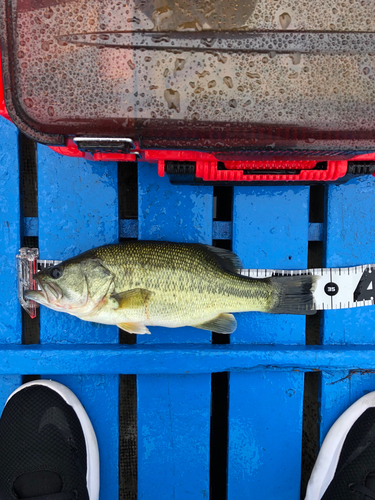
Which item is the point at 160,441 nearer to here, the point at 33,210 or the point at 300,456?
the point at 300,456

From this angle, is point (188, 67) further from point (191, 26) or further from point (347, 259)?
point (347, 259)

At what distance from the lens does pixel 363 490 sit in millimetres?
2000

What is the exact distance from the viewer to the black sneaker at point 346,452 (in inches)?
81.4

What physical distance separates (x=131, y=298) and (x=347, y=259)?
1.38 m

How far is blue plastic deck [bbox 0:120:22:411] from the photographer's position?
199 centimetres

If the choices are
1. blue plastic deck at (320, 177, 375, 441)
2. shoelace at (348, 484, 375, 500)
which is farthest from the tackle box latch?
shoelace at (348, 484, 375, 500)

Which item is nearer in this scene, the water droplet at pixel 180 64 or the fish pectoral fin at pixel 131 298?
the water droplet at pixel 180 64

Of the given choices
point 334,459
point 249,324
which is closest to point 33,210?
point 249,324

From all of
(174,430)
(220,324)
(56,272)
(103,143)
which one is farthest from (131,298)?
(174,430)

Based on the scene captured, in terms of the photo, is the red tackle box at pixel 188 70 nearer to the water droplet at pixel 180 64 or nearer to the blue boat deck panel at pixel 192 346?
the water droplet at pixel 180 64

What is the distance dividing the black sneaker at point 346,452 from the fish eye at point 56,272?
1972mm

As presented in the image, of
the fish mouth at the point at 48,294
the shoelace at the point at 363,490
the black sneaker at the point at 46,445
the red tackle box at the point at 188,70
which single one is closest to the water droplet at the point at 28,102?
the red tackle box at the point at 188,70

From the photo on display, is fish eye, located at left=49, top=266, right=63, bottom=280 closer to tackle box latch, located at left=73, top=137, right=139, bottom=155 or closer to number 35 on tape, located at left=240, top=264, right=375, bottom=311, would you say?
tackle box latch, located at left=73, top=137, right=139, bottom=155

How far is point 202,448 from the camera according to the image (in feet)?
6.81
